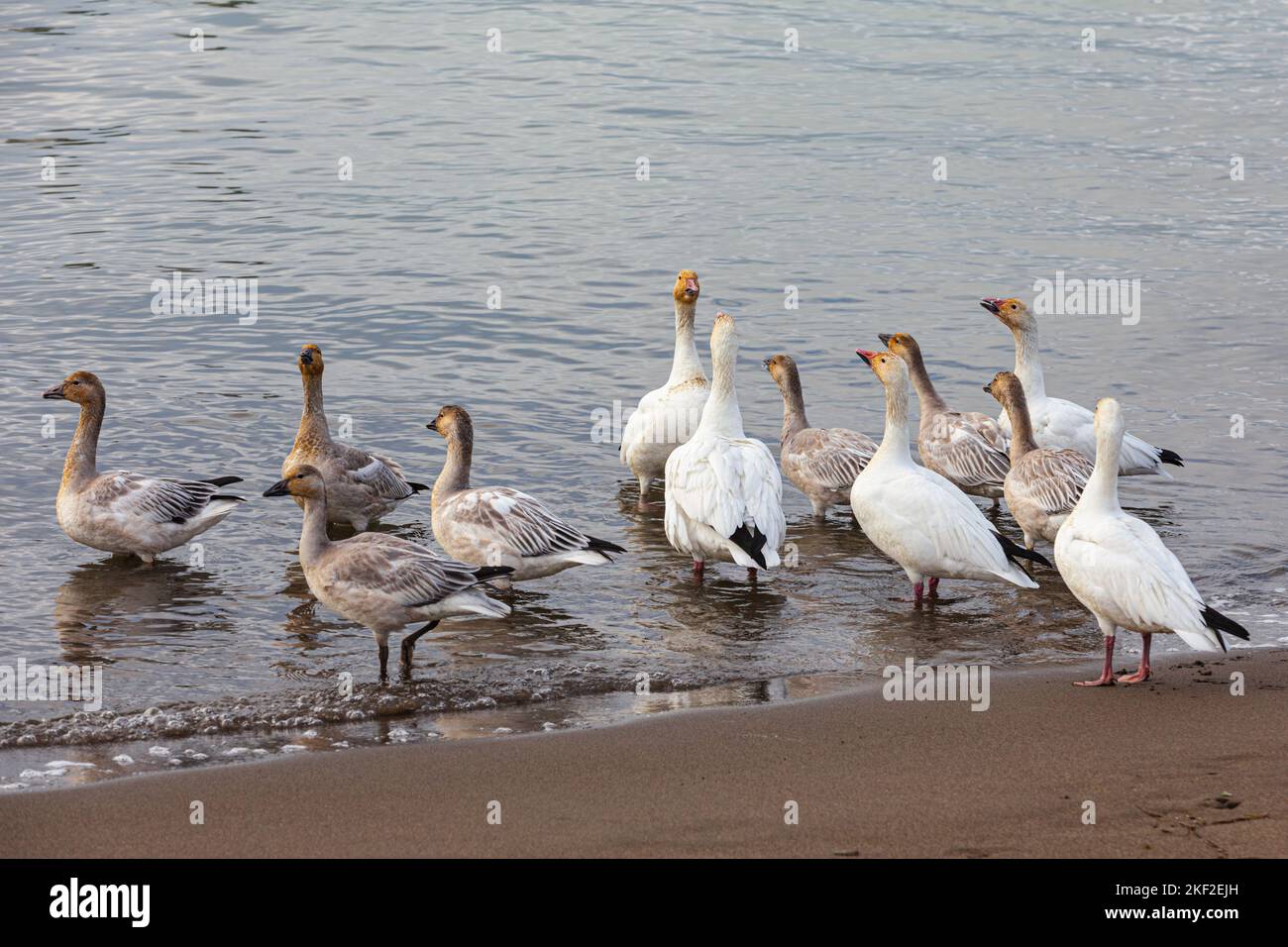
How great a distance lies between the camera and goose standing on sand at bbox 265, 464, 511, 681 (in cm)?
838

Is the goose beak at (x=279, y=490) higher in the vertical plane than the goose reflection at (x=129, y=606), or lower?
higher

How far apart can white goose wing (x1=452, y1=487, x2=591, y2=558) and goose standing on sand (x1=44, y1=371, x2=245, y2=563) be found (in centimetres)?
176

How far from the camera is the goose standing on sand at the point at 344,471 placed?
11062 millimetres

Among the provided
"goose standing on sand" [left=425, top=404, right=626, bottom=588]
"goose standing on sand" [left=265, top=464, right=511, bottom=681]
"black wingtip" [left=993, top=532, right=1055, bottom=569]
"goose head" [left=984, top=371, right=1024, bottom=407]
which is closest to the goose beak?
"goose standing on sand" [left=265, top=464, right=511, bottom=681]

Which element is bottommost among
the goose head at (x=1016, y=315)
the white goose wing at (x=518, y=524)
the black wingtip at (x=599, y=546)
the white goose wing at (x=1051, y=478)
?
the black wingtip at (x=599, y=546)

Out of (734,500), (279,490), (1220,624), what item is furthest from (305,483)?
(1220,624)

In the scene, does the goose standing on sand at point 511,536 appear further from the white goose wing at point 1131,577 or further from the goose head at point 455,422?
the white goose wing at point 1131,577

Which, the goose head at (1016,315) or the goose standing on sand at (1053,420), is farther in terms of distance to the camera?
the goose head at (1016,315)

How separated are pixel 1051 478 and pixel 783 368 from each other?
2749mm

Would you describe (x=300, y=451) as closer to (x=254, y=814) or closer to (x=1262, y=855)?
(x=254, y=814)

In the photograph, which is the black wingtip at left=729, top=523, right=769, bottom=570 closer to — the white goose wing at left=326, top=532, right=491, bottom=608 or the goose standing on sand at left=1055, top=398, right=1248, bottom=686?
the white goose wing at left=326, top=532, right=491, bottom=608

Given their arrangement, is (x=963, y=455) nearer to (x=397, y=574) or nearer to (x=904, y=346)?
(x=904, y=346)

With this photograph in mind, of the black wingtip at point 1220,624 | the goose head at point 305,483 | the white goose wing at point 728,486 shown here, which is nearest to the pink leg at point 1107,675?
the black wingtip at point 1220,624

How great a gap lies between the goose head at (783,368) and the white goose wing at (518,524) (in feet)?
10.5
